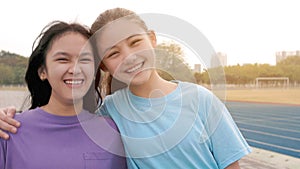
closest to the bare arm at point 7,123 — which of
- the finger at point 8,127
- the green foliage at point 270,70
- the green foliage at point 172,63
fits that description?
the finger at point 8,127

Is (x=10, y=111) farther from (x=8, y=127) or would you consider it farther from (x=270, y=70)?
(x=270, y=70)

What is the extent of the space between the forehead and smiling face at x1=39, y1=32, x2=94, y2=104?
120 mm

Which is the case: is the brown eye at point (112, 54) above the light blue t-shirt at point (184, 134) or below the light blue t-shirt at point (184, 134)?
above

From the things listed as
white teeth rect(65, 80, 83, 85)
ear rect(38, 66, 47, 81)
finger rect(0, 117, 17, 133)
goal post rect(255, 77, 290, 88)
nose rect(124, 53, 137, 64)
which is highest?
nose rect(124, 53, 137, 64)

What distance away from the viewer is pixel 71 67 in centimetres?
160

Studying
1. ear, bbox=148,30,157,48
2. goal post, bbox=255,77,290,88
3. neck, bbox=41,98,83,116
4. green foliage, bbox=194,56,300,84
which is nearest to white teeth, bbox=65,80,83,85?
neck, bbox=41,98,83,116

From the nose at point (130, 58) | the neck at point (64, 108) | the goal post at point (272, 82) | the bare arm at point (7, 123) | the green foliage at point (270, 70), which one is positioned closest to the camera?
the nose at point (130, 58)

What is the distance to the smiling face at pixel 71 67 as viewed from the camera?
1604 mm

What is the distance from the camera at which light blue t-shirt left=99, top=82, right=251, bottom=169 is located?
1.55 meters

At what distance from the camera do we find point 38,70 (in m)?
1.82

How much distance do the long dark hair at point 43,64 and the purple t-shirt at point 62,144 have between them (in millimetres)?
139

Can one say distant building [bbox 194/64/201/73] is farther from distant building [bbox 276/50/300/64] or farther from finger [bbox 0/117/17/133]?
distant building [bbox 276/50/300/64]

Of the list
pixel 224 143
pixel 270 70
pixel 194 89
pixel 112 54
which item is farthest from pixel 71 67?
pixel 270 70

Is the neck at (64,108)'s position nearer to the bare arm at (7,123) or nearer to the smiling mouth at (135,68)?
the bare arm at (7,123)
